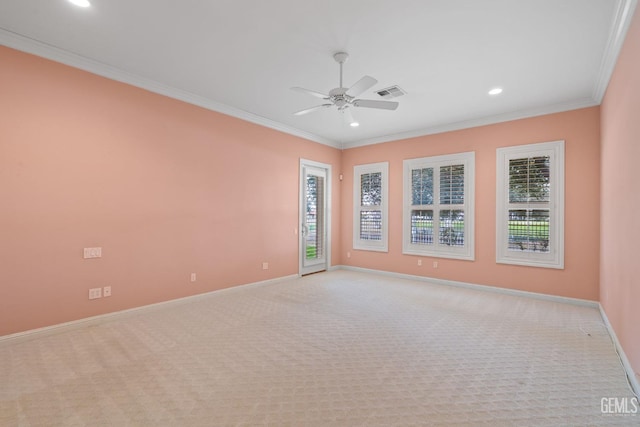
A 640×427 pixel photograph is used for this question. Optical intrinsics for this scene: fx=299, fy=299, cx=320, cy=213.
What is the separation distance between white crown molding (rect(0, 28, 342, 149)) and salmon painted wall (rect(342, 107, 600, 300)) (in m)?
2.97

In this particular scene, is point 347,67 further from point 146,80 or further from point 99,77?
point 99,77

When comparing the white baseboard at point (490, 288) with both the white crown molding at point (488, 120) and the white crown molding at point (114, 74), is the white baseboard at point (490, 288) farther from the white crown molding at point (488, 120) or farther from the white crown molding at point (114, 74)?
the white crown molding at point (114, 74)

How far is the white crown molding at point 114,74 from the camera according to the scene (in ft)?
9.73

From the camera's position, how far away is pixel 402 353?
282 cm

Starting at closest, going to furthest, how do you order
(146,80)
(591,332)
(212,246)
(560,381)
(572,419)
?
(572,419)
(560,381)
(591,332)
(146,80)
(212,246)

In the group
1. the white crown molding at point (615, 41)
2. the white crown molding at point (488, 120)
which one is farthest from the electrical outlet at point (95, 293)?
the white crown molding at point (615, 41)

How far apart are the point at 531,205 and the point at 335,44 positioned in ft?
13.0

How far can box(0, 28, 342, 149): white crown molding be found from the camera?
296 centimetres

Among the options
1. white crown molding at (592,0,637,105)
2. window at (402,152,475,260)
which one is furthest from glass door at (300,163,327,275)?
white crown molding at (592,0,637,105)

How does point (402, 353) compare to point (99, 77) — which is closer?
point (402, 353)

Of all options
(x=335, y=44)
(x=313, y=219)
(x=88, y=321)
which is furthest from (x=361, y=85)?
(x=88, y=321)

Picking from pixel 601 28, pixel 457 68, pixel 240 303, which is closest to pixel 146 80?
pixel 240 303

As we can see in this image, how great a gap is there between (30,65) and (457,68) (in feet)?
15.1

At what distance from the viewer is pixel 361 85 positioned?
3002mm
